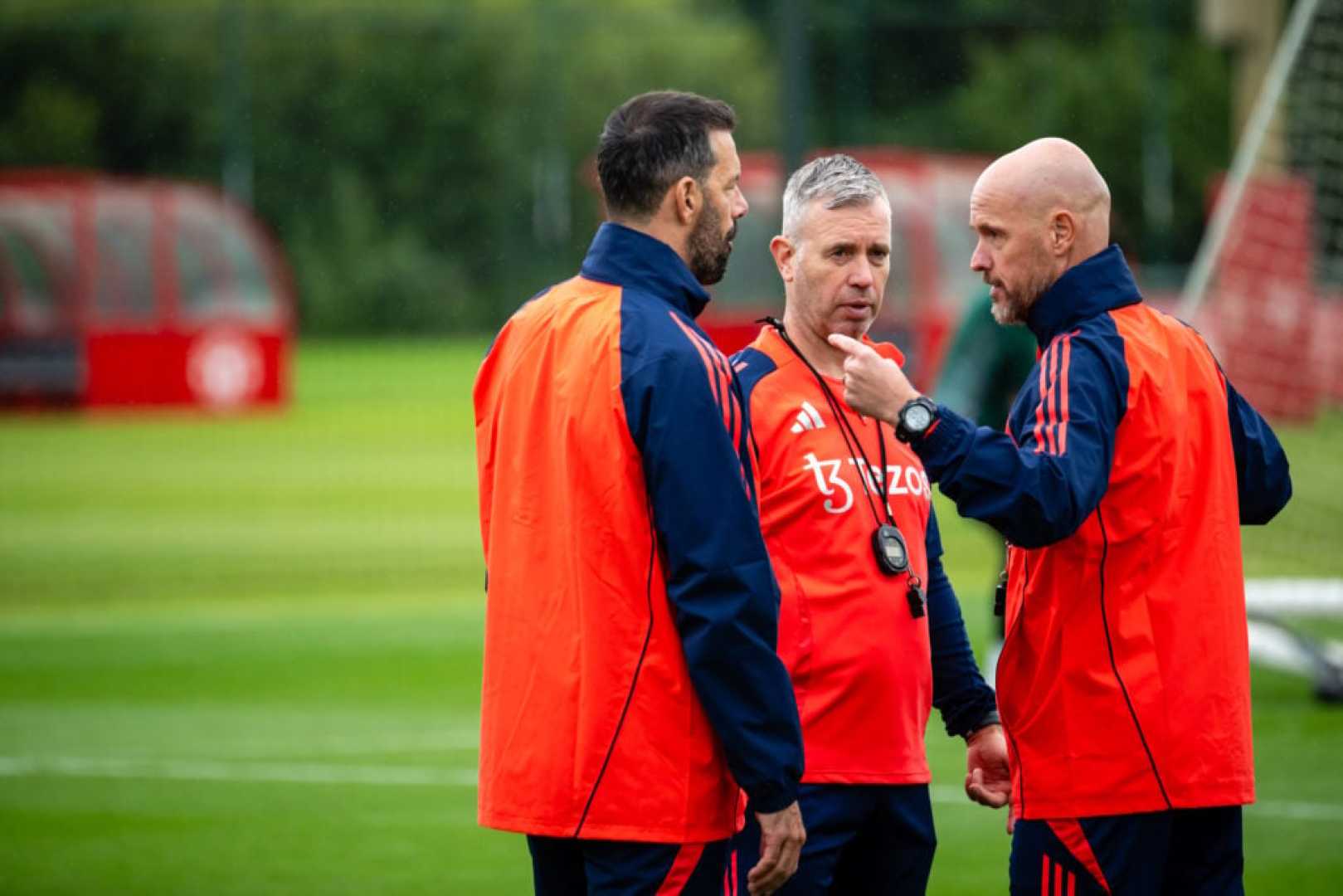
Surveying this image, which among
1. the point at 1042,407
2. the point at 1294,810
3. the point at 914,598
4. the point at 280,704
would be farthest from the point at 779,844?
the point at 280,704

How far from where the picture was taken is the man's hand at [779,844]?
144 inches

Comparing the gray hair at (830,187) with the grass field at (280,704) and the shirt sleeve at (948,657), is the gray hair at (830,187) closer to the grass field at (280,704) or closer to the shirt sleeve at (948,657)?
the shirt sleeve at (948,657)

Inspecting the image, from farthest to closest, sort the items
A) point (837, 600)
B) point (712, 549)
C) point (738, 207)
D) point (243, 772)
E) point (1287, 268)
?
point (1287, 268)
point (243, 772)
point (837, 600)
point (738, 207)
point (712, 549)

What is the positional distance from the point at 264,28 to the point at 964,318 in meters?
28.7

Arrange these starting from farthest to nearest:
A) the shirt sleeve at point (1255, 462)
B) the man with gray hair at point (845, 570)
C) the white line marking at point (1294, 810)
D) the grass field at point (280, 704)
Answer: the white line marking at point (1294, 810) → the grass field at point (280, 704) → the man with gray hair at point (845, 570) → the shirt sleeve at point (1255, 462)

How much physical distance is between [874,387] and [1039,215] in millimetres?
533

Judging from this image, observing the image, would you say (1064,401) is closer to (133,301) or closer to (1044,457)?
(1044,457)

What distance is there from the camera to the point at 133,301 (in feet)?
104

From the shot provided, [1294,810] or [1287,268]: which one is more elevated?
[1287,268]

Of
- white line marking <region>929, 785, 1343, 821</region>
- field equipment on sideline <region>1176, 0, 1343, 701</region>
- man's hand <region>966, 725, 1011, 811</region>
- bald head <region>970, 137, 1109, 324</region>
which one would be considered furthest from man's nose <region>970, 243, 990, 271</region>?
field equipment on sideline <region>1176, 0, 1343, 701</region>

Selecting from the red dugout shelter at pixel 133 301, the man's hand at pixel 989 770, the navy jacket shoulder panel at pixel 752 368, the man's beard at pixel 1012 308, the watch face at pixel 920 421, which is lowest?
the red dugout shelter at pixel 133 301

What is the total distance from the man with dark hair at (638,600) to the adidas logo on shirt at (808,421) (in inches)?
25.1

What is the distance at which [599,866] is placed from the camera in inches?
142

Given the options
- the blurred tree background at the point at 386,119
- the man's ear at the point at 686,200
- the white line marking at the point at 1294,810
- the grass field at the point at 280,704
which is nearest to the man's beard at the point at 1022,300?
the man's ear at the point at 686,200
